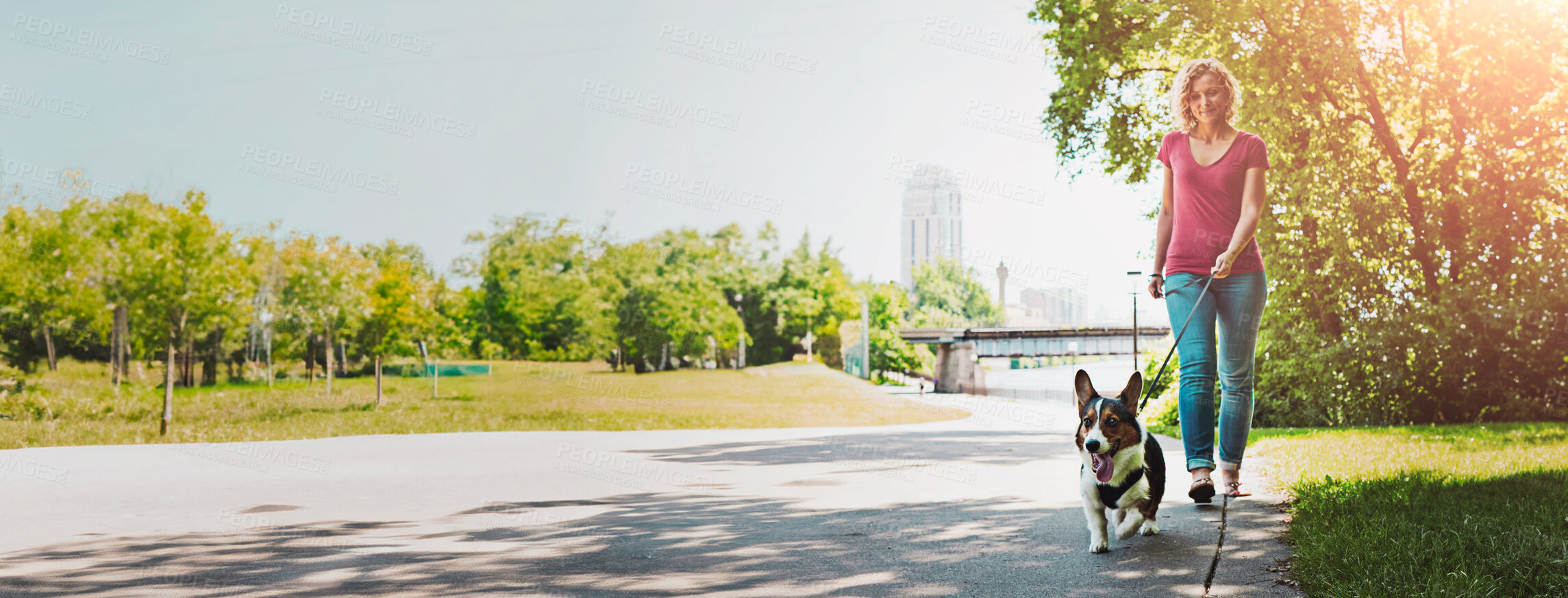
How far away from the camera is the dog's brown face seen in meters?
3.61

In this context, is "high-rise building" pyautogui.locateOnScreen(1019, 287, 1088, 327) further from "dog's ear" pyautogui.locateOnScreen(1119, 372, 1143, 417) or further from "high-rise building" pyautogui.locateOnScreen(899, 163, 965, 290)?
"dog's ear" pyautogui.locateOnScreen(1119, 372, 1143, 417)

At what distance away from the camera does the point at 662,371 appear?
26.6 metres

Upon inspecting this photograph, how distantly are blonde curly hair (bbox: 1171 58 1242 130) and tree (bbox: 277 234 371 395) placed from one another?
18.0 m

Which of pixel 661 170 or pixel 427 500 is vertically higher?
pixel 661 170

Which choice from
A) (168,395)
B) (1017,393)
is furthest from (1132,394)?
Answer: (1017,393)

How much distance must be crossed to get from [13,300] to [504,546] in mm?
17274

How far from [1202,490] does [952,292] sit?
110 meters

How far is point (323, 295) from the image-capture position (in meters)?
19.6

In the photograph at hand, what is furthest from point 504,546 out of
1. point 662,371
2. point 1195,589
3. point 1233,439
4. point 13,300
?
point 662,371

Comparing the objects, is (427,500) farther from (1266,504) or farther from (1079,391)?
(1266,504)

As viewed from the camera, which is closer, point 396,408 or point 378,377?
point 396,408

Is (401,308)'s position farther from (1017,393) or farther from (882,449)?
(1017,393)

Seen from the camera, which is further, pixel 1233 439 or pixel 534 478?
pixel 534 478

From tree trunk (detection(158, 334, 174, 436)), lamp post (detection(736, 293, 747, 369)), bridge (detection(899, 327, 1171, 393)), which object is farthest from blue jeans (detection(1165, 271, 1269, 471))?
bridge (detection(899, 327, 1171, 393))
